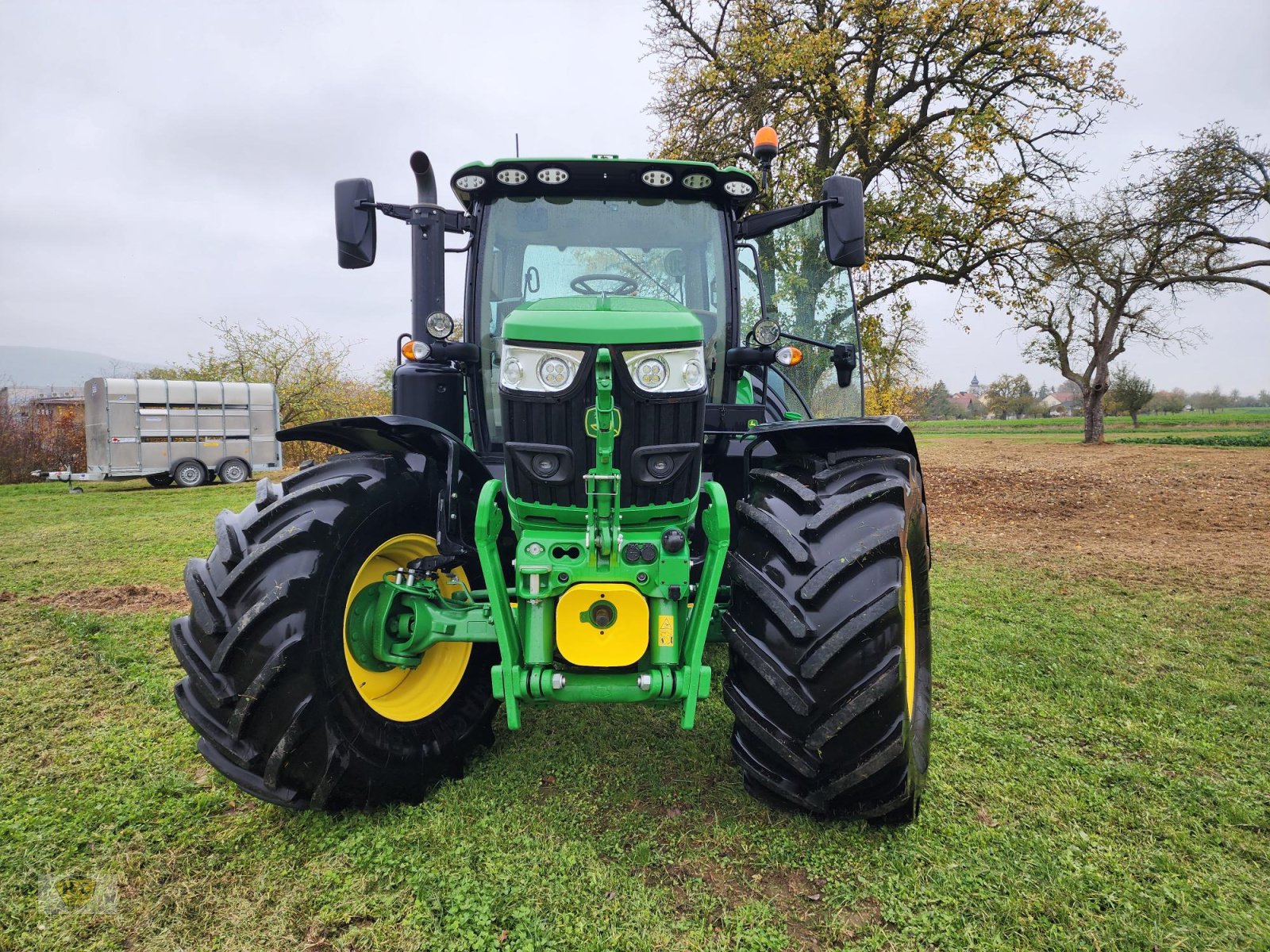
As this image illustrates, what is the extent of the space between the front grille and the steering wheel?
0.96 m

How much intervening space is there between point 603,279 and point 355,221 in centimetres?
105

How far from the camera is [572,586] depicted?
7.53ft

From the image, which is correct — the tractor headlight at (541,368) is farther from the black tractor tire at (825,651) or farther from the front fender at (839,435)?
the front fender at (839,435)

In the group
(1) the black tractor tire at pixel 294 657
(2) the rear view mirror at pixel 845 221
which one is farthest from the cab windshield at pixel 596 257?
(1) the black tractor tire at pixel 294 657

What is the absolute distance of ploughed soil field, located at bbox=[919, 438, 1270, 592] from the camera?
6.71 m

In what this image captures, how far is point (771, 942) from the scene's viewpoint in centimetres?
188

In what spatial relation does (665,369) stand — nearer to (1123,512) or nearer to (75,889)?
(75,889)

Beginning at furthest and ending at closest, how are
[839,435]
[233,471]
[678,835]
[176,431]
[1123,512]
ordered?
[233,471]
[176,431]
[1123,512]
[839,435]
[678,835]

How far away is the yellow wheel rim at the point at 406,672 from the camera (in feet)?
8.38

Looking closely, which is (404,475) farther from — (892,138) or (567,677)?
(892,138)

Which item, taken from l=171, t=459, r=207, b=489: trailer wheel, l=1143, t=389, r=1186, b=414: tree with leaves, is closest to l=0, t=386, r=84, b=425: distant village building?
l=171, t=459, r=207, b=489: trailer wheel

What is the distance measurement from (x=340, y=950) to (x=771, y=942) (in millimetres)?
1093

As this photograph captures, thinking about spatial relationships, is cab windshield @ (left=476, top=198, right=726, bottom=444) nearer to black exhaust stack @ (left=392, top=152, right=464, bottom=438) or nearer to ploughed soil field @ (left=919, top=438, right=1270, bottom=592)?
black exhaust stack @ (left=392, top=152, right=464, bottom=438)

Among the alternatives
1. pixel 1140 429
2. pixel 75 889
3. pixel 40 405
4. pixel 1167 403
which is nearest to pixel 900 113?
pixel 75 889
